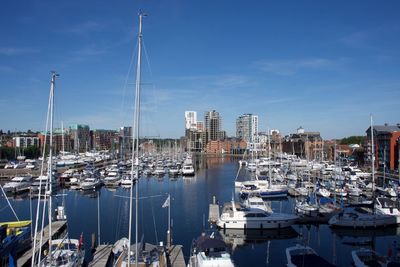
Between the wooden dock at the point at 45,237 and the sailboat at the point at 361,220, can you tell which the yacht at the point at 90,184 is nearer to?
the wooden dock at the point at 45,237

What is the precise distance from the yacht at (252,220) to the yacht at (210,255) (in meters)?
9.75

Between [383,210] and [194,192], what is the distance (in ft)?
81.7

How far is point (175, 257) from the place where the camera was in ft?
66.5

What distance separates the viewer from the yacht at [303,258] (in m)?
18.7

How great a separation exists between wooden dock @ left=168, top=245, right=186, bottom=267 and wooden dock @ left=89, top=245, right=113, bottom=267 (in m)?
3.25

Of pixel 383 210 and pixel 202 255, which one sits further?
pixel 383 210

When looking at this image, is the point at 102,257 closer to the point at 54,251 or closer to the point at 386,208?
the point at 54,251

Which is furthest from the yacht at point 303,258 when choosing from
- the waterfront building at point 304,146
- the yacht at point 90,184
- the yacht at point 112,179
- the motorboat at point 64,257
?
the waterfront building at point 304,146

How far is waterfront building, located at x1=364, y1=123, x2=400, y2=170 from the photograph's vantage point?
6478 cm

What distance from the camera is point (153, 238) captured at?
27.2m

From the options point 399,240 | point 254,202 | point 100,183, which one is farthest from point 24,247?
point 100,183

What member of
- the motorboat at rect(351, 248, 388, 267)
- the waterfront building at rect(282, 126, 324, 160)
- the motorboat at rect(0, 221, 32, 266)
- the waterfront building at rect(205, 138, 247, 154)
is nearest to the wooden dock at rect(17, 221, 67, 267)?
the motorboat at rect(0, 221, 32, 266)

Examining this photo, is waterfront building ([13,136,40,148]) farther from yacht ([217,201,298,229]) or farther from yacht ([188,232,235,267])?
yacht ([188,232,235,267])

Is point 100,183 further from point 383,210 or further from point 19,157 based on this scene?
point 19,157
